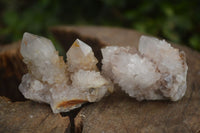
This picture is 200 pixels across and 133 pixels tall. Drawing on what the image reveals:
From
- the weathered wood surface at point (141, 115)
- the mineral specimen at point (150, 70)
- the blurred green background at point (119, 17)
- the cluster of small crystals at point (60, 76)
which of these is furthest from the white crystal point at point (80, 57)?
the blurred green background at point (119, 17)

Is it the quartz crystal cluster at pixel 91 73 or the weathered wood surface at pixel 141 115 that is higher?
the quartz crystal cluster at pixel 91 73

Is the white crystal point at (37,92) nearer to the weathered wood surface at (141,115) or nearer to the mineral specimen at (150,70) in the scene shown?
the weathered wood surface at (141,115)

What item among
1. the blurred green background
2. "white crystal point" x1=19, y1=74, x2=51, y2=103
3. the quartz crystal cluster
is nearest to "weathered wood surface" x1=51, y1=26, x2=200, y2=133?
the quartz crystal cluster

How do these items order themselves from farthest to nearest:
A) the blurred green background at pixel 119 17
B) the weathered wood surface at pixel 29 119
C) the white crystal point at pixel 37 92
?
1. the blurred green background at pixel 119 17
2. the white crystal point at pixel 37 92
3. the weathered wood surface at pixel 29 119

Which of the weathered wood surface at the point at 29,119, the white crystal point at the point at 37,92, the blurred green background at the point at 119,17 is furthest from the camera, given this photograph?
the blurred green background at the point at 119,17

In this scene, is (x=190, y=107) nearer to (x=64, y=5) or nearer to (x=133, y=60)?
(x=133, y=60)

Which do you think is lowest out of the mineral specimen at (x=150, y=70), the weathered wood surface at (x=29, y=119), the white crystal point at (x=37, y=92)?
the weathered wood surface at (x=29, y=119)
